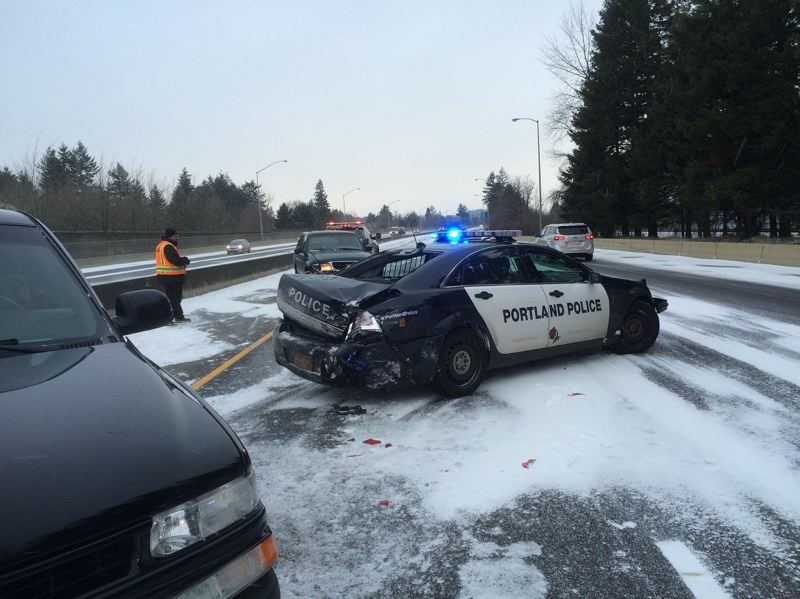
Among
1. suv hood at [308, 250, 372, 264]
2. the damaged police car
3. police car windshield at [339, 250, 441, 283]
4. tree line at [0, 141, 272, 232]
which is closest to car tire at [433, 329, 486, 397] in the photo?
the damaged police car

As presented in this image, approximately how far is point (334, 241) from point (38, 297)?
1348cm

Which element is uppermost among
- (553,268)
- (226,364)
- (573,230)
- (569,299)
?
(573,230)

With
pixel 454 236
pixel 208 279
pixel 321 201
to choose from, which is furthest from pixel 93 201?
pixel 321 201

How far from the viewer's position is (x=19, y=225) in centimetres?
315

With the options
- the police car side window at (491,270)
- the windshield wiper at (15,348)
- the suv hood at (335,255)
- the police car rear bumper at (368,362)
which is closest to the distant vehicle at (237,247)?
the suv hood at (335,255)

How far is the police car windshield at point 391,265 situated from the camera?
19.8ft

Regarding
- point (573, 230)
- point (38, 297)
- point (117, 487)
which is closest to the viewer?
point (117, 487)

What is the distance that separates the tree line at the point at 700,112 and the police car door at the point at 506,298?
2536 centimetres

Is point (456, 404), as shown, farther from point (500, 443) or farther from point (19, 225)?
point (19, 225)

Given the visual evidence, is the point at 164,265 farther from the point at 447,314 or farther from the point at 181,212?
the point at 181,212

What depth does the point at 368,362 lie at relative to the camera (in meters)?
4.98

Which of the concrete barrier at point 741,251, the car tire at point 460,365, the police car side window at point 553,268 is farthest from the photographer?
the concrete barrier at point 741,251

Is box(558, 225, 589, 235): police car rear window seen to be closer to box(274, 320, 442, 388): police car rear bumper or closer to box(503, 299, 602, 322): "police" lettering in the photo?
box(503, 299, 602, 322): "police" lettering

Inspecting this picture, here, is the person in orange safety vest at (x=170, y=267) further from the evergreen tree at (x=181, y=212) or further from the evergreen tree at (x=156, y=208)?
the evergreen tree at (x=181, y=212)
